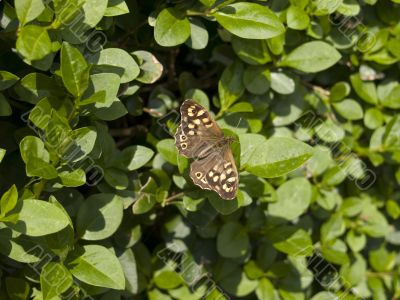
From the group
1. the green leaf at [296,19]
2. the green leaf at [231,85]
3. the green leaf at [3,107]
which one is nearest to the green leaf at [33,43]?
the green leaf at [3,107]

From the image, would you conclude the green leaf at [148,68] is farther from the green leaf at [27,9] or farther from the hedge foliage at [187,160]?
the green leaf at [27,9]

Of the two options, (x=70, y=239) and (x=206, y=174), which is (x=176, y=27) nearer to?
(x=206, y=174)

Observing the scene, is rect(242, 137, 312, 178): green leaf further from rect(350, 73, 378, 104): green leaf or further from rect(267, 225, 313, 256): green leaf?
rect(350, 73, 378, 104): green leaf

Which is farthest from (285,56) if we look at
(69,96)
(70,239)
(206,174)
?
(70,239)

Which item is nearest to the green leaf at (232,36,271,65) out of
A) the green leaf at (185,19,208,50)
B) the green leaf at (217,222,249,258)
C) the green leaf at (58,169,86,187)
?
the green leaf at (185,19,208,50)

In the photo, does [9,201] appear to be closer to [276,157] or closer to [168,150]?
[168,150]

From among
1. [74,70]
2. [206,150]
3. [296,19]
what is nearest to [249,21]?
[296,19]
